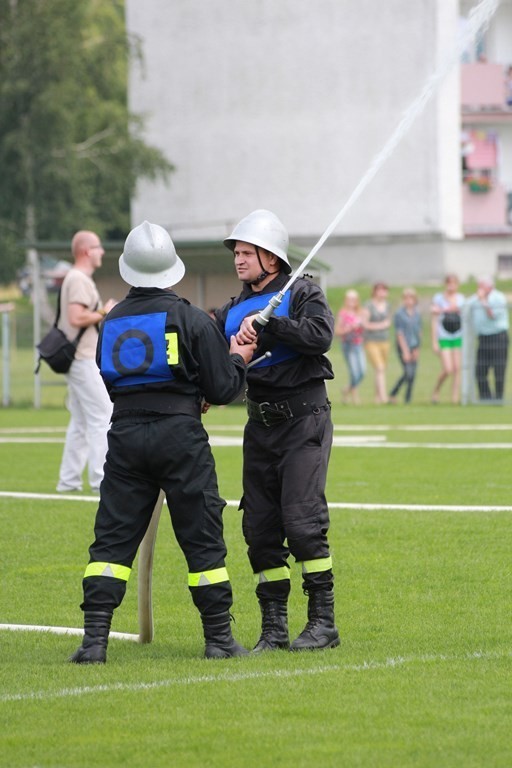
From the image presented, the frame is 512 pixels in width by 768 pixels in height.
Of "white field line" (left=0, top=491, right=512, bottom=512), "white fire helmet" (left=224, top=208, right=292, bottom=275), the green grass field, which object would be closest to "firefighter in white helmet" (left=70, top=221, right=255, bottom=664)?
the green grass field

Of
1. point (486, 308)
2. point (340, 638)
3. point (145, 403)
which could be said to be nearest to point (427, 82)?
point (145, 403)

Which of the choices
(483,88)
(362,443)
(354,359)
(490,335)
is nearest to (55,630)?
(362,443)

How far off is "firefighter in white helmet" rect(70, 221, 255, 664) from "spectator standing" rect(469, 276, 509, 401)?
692 inches

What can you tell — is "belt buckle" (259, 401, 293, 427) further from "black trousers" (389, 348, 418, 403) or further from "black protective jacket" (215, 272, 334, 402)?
"black trousers" (389, 348, 418, 403)

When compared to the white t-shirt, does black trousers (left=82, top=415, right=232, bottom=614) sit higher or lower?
lower

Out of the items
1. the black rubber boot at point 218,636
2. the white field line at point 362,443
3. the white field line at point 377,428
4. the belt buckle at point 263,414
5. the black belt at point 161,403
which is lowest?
the black rubber boot at point 218,636

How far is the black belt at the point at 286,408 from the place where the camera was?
6.88 metres

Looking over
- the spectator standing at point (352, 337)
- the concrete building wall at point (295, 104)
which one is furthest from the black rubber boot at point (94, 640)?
the concrete building wall at point (295, 104)

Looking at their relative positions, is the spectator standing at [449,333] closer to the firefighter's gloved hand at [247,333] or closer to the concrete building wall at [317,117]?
the firefighter's gloved hand at [247,333]

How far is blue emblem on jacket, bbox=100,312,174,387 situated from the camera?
21.4 ft

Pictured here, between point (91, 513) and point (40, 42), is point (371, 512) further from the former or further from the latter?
point (40, 42)

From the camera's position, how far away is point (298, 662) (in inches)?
253

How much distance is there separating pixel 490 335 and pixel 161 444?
18.0m

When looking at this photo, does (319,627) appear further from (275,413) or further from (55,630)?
(55,630)
